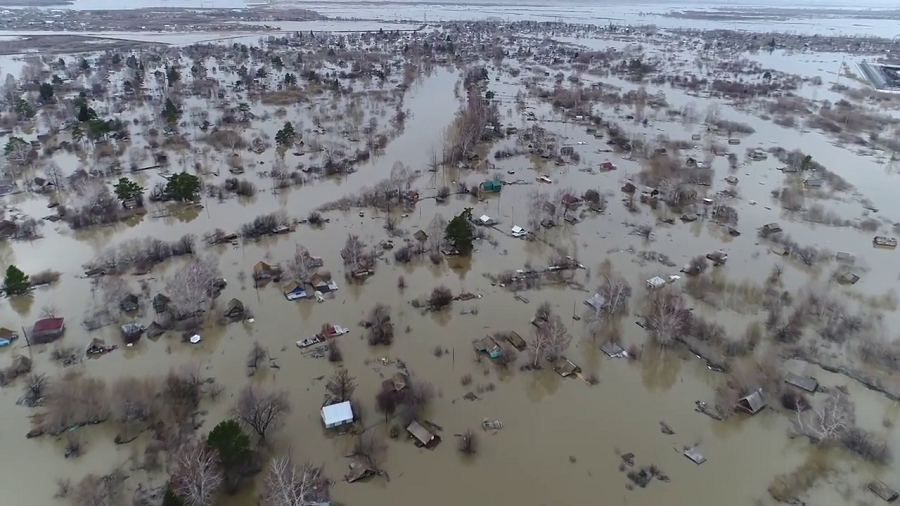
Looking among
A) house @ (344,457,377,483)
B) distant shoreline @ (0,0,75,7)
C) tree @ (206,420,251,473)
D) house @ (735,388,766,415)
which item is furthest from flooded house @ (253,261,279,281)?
distant shoreline @ (0,0,75,7)

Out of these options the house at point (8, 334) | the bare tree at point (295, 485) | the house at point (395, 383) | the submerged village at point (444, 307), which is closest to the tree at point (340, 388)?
the submerged village at point (444, 307)

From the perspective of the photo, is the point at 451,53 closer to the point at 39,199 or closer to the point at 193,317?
the point at 39,199

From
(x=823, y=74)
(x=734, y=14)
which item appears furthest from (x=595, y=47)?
(x=734, y=14)

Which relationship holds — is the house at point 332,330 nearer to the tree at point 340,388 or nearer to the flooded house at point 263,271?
the tree at point 340,388

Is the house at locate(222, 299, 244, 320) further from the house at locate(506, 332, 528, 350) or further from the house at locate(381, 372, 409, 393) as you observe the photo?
the house at locate(506, 332, 528, 350)

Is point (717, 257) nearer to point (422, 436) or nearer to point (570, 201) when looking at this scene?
point (570, 201)

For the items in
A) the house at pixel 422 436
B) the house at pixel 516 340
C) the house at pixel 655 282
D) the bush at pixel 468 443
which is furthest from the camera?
the house at pixel 655 282

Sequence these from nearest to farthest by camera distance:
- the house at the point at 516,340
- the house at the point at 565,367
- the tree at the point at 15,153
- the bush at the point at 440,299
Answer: the house at the point at 565,367 < the house at the point at 516,340 < the bush at the point at 440,299 < the tree at the point at 15,153
